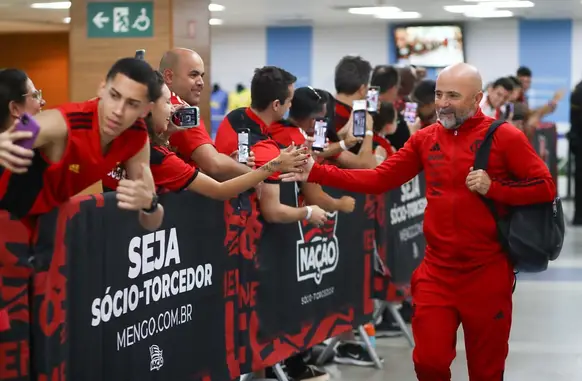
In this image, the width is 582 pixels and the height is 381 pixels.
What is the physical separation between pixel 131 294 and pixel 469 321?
1.69m

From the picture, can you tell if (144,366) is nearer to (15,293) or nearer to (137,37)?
(15,293)

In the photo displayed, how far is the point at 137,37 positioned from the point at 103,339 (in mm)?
5186

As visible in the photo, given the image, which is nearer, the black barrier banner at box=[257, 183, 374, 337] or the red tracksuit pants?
the red tracksuit pants

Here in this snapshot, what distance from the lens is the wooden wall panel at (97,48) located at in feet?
29.0

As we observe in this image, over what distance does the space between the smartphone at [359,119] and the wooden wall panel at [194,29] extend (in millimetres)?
2521

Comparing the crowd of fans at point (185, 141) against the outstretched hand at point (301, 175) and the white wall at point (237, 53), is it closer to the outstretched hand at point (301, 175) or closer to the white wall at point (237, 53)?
the outstretched hand at point (301, 175)

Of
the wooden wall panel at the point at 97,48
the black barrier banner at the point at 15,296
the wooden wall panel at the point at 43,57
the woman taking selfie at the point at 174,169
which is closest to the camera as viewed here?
the black barrier banner at the point at 15,296

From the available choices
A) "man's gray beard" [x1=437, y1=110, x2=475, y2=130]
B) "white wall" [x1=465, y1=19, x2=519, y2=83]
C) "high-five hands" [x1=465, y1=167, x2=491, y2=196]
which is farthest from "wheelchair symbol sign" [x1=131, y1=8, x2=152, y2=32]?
"white wall" [x1=465, y1=19, x2=519, y2=83]

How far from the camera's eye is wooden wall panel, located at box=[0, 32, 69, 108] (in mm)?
12719

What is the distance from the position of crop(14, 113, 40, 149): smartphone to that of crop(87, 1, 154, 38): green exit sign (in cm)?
557

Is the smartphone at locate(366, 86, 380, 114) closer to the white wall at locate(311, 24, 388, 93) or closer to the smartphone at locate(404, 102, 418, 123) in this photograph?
the smartphone at locate(404, 102, 418, 123)

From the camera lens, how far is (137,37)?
29.1 feet

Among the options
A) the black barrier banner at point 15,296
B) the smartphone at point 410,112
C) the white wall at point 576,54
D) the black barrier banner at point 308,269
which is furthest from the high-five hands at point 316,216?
the white wall at point 576,54

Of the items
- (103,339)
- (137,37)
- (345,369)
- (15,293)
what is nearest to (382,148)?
(345,369)
